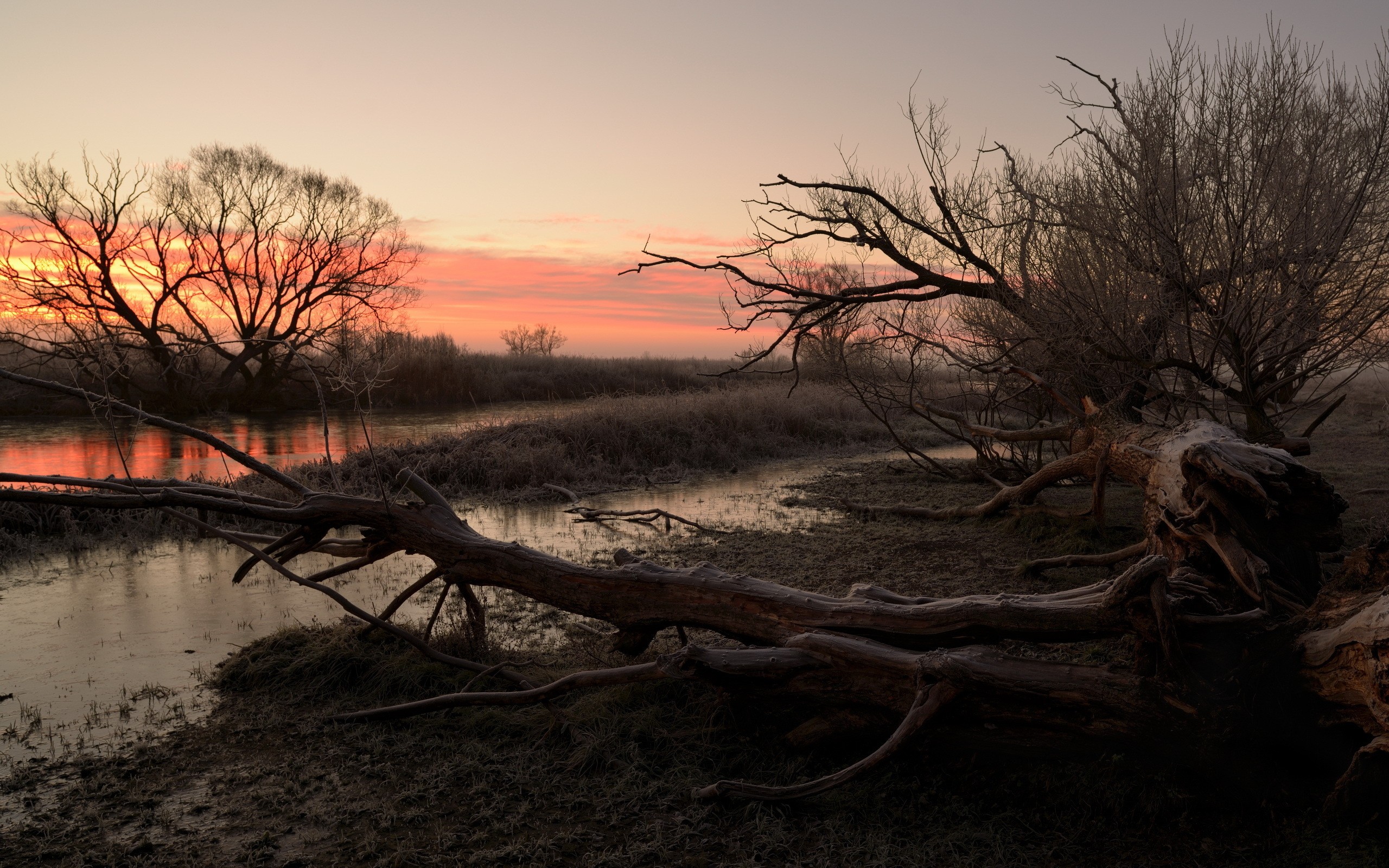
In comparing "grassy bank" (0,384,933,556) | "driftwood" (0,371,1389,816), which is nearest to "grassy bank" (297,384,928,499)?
"grassy bank" (0,384,933,556)

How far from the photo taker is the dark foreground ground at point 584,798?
3043 millimetres

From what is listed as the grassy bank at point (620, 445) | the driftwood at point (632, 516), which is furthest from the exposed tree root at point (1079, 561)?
→ the grassy bank at point (620, 445)

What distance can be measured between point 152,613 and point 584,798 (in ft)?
16.4

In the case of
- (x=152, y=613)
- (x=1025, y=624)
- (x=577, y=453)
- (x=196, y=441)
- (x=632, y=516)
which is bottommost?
(x=152, y=613)

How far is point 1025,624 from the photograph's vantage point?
3535 mm

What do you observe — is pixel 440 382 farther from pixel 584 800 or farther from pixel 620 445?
pixel 584 800

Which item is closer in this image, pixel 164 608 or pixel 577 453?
pixel 164 608

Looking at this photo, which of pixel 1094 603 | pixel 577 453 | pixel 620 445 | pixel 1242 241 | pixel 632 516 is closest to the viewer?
pixel 1094 603

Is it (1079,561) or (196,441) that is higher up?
(196,441)

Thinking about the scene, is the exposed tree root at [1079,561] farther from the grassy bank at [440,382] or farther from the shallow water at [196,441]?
the grassy bank at [440,382]

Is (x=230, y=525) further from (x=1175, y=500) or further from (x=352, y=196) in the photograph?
(x=352, y=196)

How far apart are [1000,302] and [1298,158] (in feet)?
10.4

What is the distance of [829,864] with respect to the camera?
300 cm

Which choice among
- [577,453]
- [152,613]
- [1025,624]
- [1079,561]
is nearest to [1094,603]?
[1025,624]
